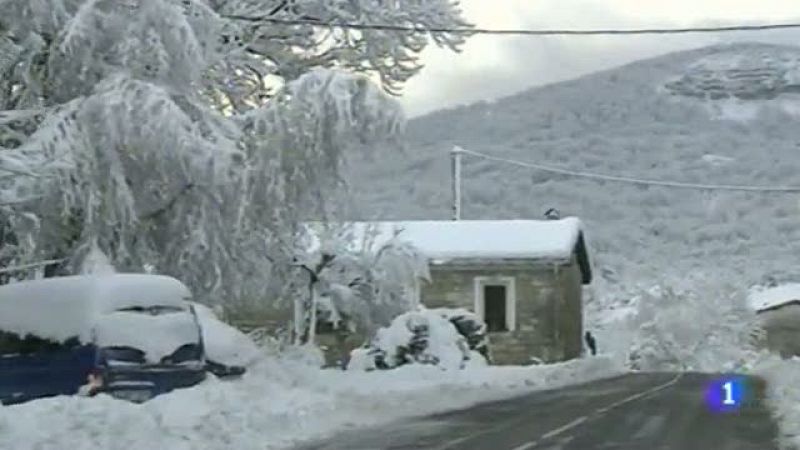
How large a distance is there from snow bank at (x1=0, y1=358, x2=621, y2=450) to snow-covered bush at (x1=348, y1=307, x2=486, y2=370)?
300 cm

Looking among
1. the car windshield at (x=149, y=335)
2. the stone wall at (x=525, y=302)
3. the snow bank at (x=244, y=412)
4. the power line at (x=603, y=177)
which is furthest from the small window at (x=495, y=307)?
the car windshield at (x=149, y=335)

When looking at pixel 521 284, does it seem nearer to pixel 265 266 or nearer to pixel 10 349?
pixel 265 266

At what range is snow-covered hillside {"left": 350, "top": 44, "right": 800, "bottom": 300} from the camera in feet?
235

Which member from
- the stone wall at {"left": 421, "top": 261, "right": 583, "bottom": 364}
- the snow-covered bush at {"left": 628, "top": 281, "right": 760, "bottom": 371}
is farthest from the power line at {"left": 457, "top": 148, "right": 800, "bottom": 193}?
the stone wall at {"left": 421, "top": 261, "right": 583, "bottom": 364}

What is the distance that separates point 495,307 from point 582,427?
2798 centimetres

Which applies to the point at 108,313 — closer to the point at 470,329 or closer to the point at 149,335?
the point at 149,335

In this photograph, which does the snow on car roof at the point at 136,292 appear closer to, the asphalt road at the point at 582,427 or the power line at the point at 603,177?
the asphalt road at the point at 582,427

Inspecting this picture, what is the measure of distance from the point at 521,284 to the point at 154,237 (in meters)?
24.0

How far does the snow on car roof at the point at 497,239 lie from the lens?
156 feet

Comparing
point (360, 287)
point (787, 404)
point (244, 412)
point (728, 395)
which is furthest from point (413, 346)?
point (244, 412)

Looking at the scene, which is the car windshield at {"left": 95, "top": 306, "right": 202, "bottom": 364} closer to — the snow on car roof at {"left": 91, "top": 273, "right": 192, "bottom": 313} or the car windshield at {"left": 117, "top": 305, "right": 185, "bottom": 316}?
the car windshield at {"left": 117, "top": 305, "right": 185, "bottom": 316}

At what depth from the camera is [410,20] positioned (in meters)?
28.5

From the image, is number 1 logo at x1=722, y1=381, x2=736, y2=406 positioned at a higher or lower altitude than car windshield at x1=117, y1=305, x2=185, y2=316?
lower

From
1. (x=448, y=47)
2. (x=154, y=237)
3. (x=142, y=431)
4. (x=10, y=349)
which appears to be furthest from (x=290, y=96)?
(x=142, y=431)
